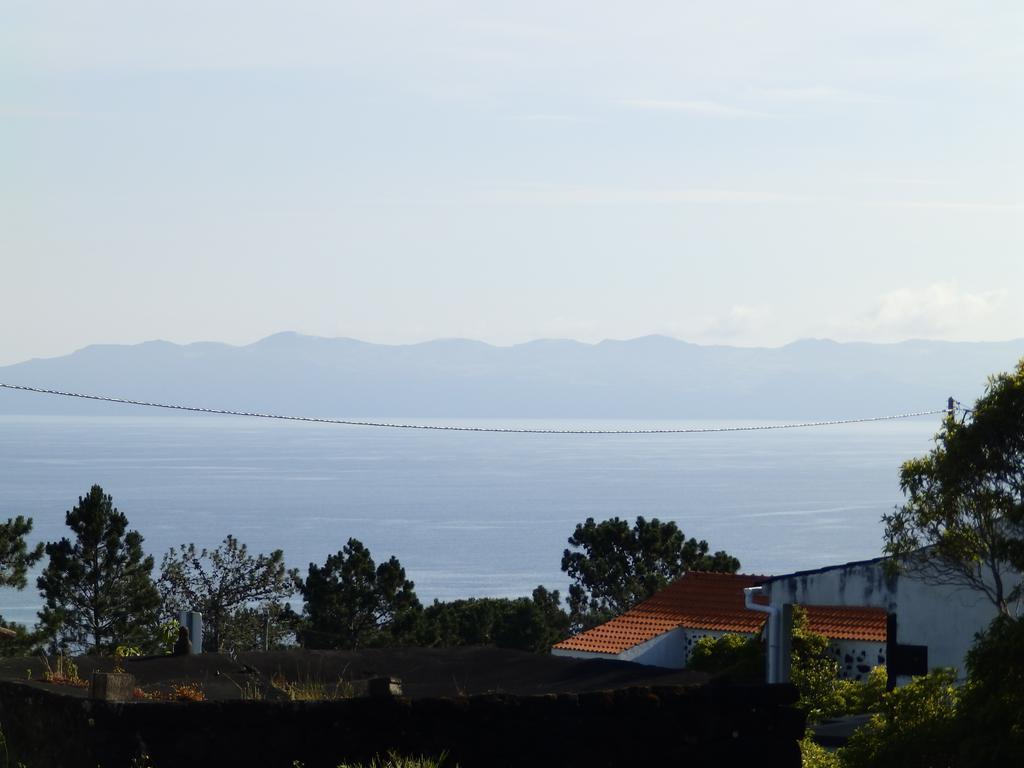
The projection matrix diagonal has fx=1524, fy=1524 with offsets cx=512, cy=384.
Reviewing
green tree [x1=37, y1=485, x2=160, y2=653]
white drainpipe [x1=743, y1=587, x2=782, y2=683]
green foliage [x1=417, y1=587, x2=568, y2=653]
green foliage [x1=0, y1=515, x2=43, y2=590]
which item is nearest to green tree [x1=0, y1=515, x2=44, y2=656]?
green foliage [x1=0, y1=515, x2=43, y2=590]

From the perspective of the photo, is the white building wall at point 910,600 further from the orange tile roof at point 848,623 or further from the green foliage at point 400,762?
the green foliage at point 400,762

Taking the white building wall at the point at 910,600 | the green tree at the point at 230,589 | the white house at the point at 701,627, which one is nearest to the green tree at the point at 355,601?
the white house at the point at 701,627

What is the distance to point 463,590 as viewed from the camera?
5482 inches

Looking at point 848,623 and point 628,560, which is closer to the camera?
point 848,623

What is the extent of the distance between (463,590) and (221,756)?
12694 centimetres

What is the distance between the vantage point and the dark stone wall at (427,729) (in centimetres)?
1329

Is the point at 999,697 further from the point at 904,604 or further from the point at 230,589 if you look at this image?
the point at 230,589

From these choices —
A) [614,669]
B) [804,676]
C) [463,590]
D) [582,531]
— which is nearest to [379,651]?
[614,669]

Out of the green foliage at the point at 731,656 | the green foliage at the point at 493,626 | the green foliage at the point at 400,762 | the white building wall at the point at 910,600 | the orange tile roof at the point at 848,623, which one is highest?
the white building wall at the point at 910,600

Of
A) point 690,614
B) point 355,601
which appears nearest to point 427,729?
point 690,614

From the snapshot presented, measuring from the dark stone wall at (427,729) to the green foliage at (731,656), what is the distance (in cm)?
1883

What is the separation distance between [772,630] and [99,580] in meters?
27.0

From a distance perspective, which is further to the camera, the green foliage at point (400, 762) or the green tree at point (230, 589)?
the green tree at point (230, 589)

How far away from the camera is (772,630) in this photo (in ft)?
88.2
